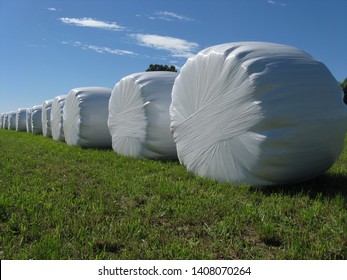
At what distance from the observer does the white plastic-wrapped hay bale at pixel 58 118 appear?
1247 cm

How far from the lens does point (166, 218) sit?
3584 millimetres

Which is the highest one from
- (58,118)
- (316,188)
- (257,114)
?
(257,114)

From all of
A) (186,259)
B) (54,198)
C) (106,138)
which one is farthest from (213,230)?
(106,138)

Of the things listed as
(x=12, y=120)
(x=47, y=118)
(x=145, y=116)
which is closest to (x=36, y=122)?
(x=47, y=118)

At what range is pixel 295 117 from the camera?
4.25 m

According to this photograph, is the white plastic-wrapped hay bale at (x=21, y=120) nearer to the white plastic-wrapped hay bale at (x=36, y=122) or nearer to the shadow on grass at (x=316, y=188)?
the white plastic-wrapped hay bale at (x=36, y=122)

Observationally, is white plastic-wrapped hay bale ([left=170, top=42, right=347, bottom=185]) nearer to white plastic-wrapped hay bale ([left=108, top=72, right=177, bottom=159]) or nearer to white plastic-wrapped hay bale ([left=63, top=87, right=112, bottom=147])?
white plastic-wrapped hay bale ([left=108, top=72, right=177, bottom=159])

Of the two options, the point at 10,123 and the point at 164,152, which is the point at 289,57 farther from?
the point at 10,123

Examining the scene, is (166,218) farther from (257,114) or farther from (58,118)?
(58,118)

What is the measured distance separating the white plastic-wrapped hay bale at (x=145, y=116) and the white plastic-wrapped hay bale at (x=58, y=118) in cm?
477

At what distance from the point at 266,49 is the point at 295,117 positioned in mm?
930

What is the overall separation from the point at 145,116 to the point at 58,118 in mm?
6477

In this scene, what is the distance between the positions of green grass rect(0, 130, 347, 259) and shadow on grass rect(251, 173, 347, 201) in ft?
0.04

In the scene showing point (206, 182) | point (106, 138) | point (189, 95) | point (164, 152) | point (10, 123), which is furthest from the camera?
point (10, 123)
